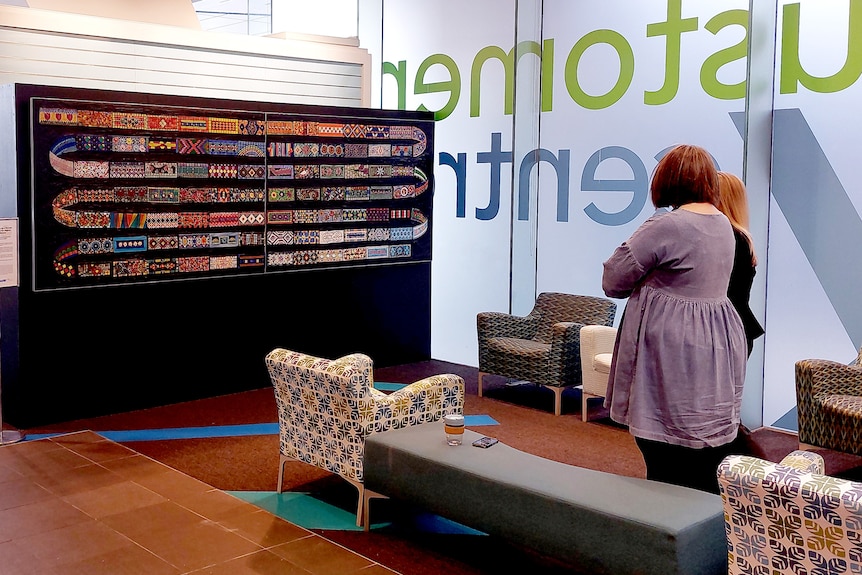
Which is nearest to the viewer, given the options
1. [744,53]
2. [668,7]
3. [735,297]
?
[735,297]

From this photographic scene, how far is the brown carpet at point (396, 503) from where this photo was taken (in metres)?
4.36

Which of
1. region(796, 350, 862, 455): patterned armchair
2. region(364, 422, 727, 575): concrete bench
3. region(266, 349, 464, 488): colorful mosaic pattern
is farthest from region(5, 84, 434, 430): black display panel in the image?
region(796, 350, 862, 455): patterned armchair

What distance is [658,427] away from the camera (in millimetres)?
3541

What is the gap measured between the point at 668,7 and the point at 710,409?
4.29 m

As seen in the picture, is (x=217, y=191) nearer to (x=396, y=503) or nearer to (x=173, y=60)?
(x=173, y=60)

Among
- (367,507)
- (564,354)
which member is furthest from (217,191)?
(367,507)

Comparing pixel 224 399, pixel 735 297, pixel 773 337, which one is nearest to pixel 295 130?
pixel 224 399

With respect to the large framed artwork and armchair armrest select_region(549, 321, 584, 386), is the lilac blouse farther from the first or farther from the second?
the large framed artwork

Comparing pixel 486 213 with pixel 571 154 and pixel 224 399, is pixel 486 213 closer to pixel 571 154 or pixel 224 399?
pixel 571 154

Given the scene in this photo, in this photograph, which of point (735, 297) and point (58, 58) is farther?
point (58, 58)

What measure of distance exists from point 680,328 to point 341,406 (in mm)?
1848

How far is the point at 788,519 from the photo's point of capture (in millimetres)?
2719

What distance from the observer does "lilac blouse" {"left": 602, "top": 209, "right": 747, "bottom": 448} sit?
11.4 ft

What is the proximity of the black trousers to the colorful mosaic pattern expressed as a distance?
1438mm
